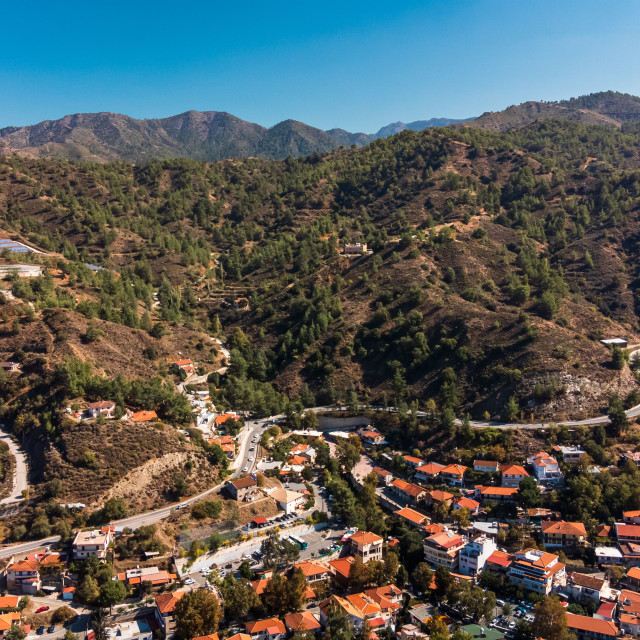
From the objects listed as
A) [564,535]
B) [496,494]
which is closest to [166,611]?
[496,494]

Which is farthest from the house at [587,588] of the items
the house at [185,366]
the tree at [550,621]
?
the house at [185,366]

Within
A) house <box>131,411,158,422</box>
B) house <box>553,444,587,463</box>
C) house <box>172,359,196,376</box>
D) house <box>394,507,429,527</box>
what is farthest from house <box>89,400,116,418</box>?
house <box>553,444,587,463</box>

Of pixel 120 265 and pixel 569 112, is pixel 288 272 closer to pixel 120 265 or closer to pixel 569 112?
pixel 120 265

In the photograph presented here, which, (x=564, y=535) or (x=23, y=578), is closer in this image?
(x=23, y=578)

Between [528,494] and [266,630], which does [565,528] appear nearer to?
[528,494]

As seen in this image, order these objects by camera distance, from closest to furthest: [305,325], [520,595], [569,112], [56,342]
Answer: [520,595] → [56,342] → [305,325] → [569,112]

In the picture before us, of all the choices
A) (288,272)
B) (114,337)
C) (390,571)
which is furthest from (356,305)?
(390,571)
